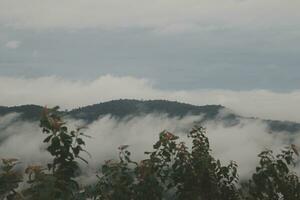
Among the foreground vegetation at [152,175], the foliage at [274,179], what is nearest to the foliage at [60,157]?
the foreground vegetation at [152,175]

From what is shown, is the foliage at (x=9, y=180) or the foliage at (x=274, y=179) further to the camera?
the foliage at (x=274, y=179)

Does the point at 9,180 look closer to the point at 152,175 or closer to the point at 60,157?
the point at 60,157

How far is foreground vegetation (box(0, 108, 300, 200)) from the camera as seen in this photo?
371 inches

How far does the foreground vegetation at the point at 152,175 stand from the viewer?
9422 mm

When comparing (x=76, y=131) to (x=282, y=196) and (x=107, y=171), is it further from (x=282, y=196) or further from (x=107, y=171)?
(x=282, y=196)

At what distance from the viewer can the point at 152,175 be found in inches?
470

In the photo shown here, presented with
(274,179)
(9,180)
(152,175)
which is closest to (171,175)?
(152,175)

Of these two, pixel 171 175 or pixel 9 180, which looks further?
pixel 171 175

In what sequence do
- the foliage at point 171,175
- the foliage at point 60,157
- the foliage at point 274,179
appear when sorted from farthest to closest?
the foliage at point 274,179, the foliage at point 171,175, the foliage at point 60,157

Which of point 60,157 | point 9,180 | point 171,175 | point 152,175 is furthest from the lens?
point 171,175

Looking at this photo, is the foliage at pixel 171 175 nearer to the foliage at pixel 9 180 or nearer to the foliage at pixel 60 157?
the foliage at pixel 60 157

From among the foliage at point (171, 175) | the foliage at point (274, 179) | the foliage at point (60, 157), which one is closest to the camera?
the foliage at point (60, 157)

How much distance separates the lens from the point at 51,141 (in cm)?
986

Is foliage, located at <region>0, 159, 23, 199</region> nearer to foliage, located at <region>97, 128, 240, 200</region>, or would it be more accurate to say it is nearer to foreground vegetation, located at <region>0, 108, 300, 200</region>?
foreground vegetation, located at <region>0, 108, 300, 200</region>
